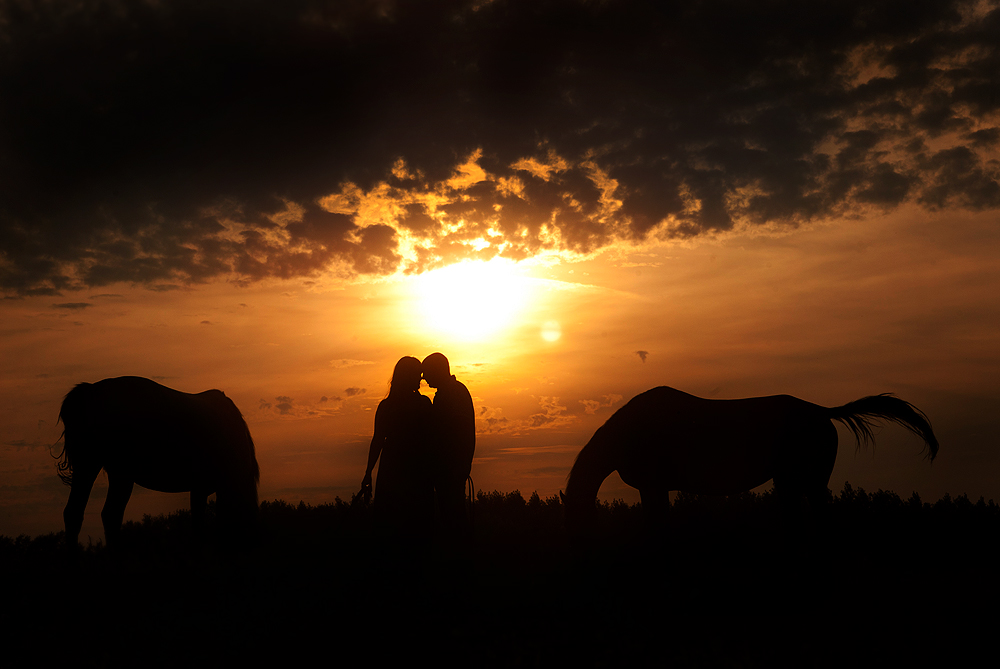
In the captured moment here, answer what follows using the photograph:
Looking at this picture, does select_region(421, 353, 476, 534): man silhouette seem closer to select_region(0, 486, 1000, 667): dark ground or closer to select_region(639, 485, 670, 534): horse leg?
select_region(0, 486, 1000, 667): dark ground

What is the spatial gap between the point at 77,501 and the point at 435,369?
6.11m

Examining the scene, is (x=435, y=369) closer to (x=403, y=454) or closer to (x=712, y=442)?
(x=403, y=454)

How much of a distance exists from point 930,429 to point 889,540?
180 centimetres

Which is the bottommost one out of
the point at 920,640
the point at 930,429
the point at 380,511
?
the point at 920,640

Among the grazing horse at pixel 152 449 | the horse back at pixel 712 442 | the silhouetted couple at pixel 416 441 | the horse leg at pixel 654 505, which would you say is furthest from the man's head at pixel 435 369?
the grazing horse at pixel 152 449

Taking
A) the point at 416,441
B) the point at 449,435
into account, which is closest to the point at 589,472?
the point at 449,435

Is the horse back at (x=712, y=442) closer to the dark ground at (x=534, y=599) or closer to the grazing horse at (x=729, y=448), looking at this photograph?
the grazing horse at (x=729, y=448)

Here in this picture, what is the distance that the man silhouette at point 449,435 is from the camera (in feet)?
27.3

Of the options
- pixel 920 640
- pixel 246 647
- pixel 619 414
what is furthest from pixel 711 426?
pixel 246 647

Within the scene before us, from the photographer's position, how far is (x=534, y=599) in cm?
695

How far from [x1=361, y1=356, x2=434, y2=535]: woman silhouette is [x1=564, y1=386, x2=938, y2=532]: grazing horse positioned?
2276 millimetres

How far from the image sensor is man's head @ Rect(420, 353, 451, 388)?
8.32 meters

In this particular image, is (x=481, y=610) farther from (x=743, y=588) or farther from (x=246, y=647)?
(x=743, y=588)

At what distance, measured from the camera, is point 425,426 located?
830cm
